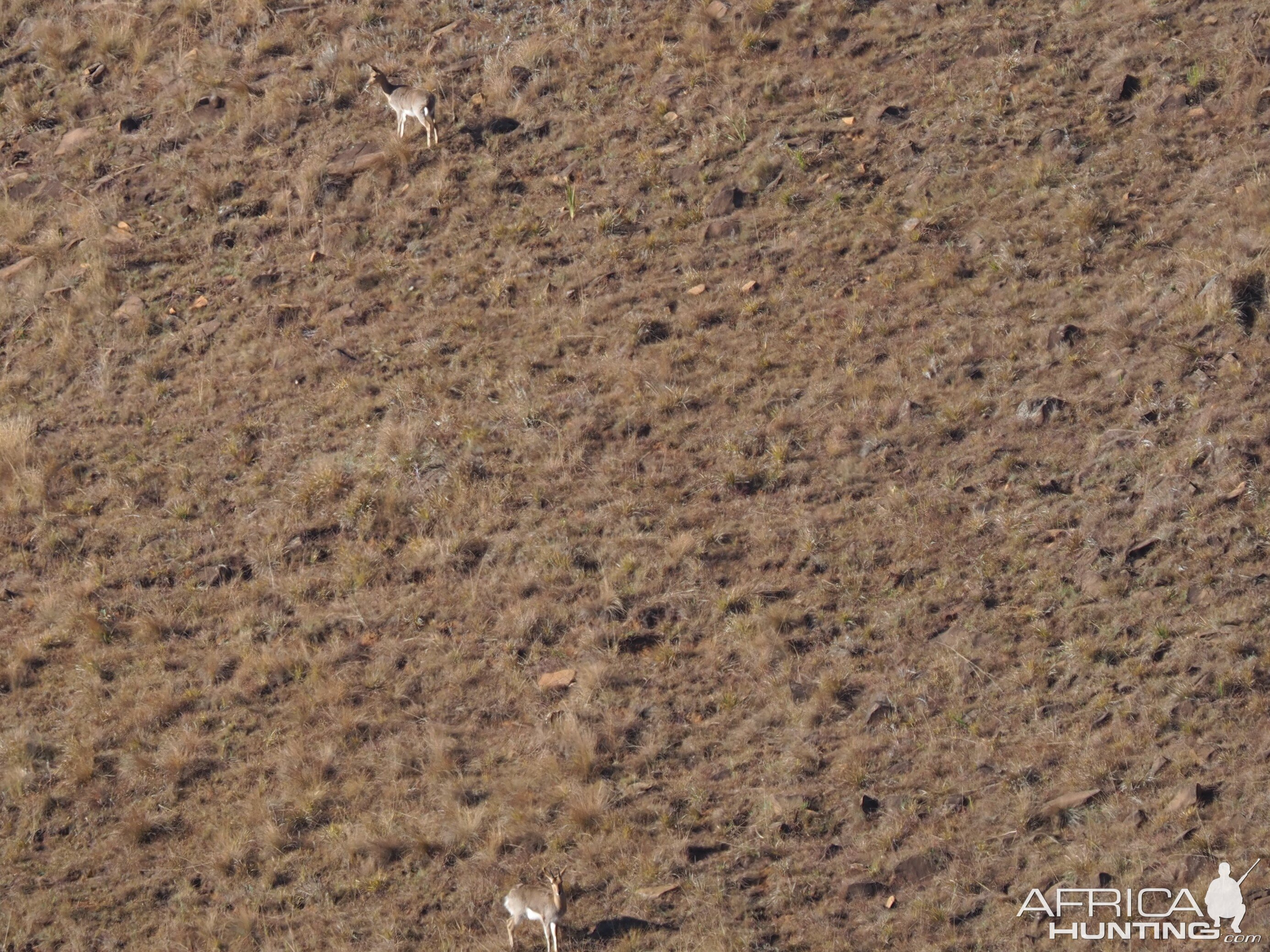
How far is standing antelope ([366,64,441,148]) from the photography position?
1546 centimetres

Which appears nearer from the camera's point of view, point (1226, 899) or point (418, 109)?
point (1226, 899)

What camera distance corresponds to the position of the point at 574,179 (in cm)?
1488

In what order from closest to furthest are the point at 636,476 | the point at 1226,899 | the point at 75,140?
the point at 1226,899
the point at 636,476
the point at 75,140

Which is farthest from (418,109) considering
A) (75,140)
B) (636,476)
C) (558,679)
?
(558,679)

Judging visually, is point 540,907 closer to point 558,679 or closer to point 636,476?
point 558,679

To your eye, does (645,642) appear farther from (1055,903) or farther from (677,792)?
(1055,903)

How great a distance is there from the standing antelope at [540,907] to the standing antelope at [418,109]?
9593 mm

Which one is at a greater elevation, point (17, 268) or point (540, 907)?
point (17, 268)

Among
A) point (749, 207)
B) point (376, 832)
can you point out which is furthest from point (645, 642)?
point (749, 207)

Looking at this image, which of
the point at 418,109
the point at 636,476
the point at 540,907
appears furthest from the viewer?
the point at 418,109

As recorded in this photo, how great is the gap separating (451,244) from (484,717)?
605 cm

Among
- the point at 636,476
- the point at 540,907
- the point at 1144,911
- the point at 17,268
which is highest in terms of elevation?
the point at 17,268

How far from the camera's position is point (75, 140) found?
16.7m

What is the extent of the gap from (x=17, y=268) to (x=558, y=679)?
8.97m
